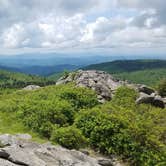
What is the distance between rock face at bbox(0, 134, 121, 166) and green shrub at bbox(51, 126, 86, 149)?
3788 mm

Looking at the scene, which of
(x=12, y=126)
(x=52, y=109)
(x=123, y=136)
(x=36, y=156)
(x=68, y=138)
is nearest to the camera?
(x=36, y=156)

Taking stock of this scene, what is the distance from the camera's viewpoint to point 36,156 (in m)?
22.6

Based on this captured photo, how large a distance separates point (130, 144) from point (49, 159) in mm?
11440

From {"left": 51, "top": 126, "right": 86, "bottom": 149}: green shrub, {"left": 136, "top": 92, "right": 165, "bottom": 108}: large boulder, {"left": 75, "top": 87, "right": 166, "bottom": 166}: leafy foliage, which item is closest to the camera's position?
{"left": 51, "top": 126, "right": 86, "bottom": 149}: green shrub

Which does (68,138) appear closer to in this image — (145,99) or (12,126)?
(12,126)

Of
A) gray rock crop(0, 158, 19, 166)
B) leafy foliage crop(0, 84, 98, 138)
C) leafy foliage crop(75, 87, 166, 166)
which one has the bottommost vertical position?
leafy foliage crop(75, 87, 166, 166)

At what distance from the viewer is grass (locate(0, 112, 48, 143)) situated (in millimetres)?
33906

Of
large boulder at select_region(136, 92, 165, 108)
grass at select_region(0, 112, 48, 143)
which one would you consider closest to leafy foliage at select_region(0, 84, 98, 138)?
grass at select_region(0, 112, 48, 143)

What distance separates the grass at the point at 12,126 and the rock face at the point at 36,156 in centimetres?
588

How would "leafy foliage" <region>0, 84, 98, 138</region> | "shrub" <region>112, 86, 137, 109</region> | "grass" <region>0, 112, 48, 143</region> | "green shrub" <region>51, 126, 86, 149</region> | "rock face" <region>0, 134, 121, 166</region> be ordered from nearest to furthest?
"rock face" <region>0, 134, 121, 166</region> < "green shrub" <region>51, 126, 86, 149</region> < "grass" <region>0, 112, 48, 143</region> < "leafy foliage" <region>0, 84, 98, 138</region> < "shrub" <region>112, 86, 137, 109</region>

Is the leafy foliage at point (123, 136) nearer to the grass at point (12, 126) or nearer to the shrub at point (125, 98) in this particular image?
the grass at point (12, 126)

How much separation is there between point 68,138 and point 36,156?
791 centimetres

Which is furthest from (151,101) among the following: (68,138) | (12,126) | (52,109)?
(68,138)

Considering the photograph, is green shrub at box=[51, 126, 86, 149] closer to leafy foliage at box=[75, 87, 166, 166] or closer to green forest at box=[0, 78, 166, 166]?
green forest at box=[0, 78, 166, 166]
